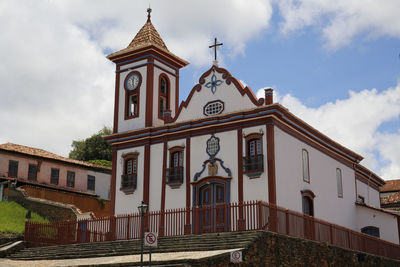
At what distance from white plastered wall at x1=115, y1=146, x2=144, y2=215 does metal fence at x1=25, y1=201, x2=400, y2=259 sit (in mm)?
2734

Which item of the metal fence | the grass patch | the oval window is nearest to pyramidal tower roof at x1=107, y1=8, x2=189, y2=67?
the oval window

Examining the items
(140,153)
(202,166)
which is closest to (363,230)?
(202,166)

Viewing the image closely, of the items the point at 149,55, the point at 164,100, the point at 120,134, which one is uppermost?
the point at 149,55

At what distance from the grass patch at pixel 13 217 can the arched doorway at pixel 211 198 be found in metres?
10.9

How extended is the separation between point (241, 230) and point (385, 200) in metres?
23.4

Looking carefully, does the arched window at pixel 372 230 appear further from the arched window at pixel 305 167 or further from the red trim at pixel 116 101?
the red trim at pixel 116 101

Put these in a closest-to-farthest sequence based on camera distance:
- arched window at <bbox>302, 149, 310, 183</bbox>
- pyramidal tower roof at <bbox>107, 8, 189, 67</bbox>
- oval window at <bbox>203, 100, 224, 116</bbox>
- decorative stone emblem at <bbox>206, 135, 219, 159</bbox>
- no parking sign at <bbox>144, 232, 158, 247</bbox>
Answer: no parking sign at <bbox>144, 232, 158, 247</bbox> → decorative stone emblem at <bbox>206, 135, 219, 159</bbox> → oval window at <bbox>203, 100, 224, 116</bbox> → arched window at <bbox>302, 149, 310, 183</bbox> → pyramidal tower roof at <bbox>107, 8, 189, 67</bbox>

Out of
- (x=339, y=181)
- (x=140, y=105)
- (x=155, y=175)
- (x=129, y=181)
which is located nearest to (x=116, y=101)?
(x=140, y=105)

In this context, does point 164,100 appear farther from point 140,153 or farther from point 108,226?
point 108,226

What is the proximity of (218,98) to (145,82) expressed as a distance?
4918 millimetres

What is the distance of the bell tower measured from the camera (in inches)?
1198

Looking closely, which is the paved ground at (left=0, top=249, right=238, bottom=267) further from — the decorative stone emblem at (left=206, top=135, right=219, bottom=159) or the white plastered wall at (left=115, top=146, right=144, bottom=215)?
the decorative stone emblem at (left=206, top=135, right=219, bottom=159)

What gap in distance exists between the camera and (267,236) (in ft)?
66.7

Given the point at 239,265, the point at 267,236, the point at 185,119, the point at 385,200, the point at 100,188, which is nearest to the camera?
the point at 239,265
